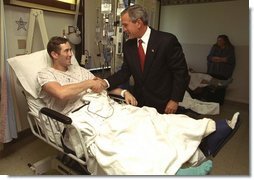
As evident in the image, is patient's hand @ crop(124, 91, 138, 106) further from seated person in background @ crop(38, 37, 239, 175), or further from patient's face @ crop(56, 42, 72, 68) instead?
patient's face @ crop(56, 42, 72, 68)

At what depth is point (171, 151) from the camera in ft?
3.12

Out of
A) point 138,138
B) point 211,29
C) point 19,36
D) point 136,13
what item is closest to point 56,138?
point 138,138

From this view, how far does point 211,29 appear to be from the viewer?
151 inches

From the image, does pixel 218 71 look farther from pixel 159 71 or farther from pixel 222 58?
pixel 159 71

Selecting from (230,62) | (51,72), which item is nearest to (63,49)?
(51,72)

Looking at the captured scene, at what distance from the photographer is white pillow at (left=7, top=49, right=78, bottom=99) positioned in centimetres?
142

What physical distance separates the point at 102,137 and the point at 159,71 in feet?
2.22

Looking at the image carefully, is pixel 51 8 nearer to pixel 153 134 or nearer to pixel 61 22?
pixel 61 22

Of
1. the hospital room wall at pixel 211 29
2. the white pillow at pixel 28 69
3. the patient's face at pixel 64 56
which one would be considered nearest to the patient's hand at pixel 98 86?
the patient's face at pixel 64 56

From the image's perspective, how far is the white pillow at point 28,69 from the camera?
1.42m

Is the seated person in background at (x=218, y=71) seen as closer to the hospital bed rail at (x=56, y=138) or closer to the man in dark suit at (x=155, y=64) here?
the man in dark suit at (x=155, y=64)

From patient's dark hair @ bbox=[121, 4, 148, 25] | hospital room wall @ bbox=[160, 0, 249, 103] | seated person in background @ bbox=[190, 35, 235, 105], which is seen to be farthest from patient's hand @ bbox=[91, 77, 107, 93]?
hospital room wall @ bbox=[160, 0, 249, 103]

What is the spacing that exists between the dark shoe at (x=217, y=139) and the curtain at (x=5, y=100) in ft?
4.71

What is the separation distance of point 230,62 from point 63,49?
3.04 m
